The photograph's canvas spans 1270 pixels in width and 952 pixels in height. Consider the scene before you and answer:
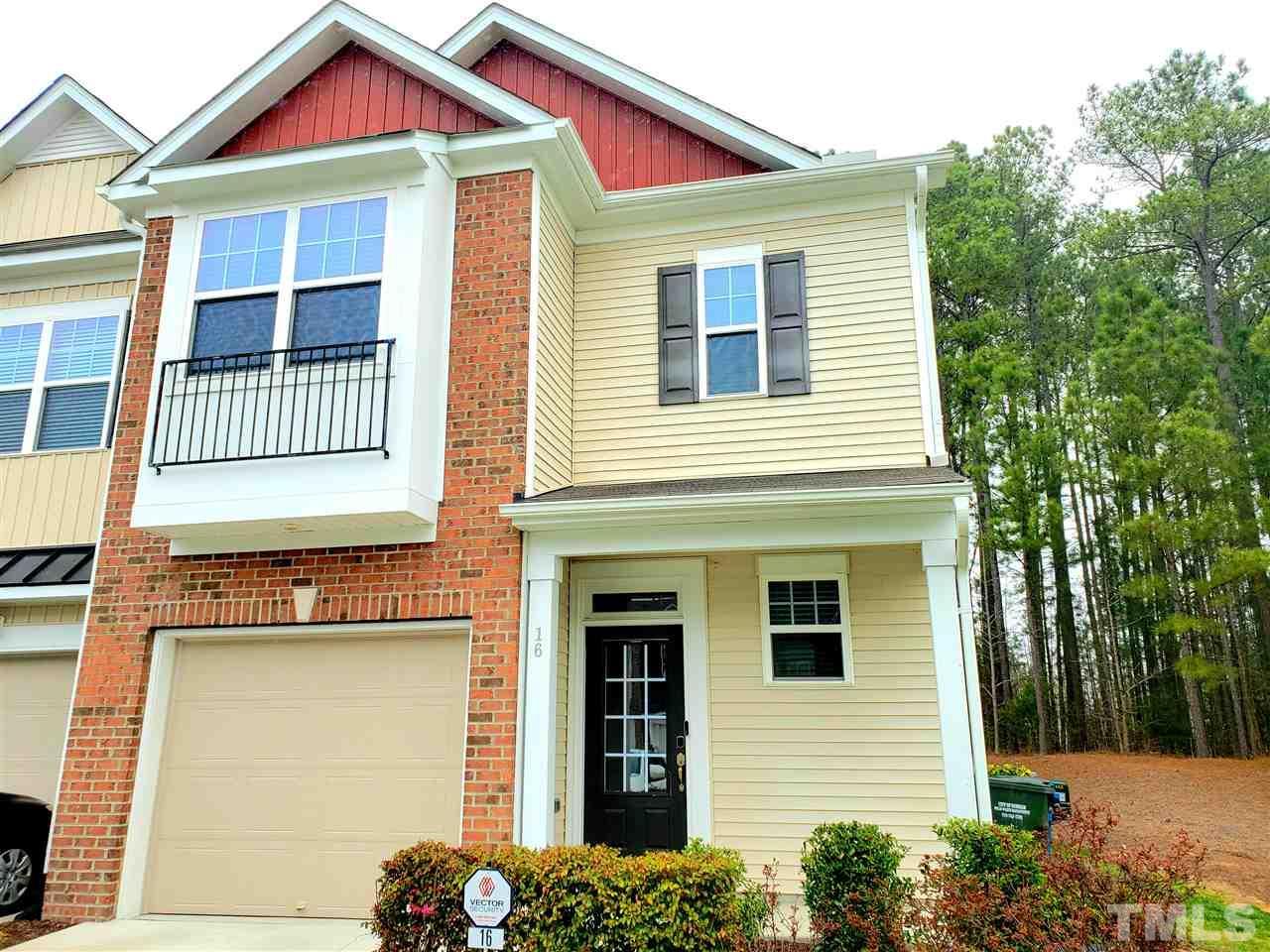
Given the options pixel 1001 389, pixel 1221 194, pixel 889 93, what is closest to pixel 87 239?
pixel 1001 389

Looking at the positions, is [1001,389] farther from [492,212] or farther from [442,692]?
[442,692]

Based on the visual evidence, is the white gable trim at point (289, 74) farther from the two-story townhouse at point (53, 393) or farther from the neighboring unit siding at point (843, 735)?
the neighboring unit siding at point (843, 735)

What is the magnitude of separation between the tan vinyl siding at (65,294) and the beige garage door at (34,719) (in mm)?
3779

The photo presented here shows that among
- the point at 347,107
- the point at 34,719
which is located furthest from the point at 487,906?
the point at 347,107

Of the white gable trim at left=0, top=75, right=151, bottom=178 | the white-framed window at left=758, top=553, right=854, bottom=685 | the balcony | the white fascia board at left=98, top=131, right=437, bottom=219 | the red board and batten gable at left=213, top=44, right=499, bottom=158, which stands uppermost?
the white gable trim at left=0, top=75, right=151, bottom=178

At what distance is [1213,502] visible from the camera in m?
15.1

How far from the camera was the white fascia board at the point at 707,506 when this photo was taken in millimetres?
5949

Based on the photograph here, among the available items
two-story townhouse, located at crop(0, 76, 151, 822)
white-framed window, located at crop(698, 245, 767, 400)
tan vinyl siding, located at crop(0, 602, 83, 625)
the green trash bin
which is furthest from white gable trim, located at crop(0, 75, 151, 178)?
the green trash bin

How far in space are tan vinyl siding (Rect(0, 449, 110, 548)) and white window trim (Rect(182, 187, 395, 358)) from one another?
2351 millimetres

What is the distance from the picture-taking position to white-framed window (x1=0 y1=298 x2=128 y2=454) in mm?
8758

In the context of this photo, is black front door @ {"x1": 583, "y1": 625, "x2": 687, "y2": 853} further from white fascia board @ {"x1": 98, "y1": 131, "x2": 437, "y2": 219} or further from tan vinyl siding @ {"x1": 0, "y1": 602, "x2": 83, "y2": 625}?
tan vinyl siding @ {"x1": 0, "y1": 602, "x2": 83, "y2": 625}

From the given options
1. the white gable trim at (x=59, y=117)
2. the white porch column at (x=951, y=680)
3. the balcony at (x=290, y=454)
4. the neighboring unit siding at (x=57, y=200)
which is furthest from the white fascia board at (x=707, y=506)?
the white gable trim at (x=59, y=117)

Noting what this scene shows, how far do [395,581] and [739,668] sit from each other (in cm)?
304

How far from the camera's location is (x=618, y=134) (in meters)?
9.11
